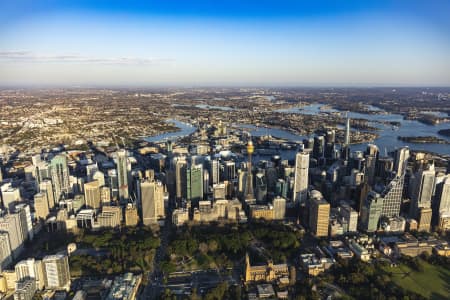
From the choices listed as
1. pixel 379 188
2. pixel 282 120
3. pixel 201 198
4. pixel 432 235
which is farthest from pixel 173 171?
pixel 282 120

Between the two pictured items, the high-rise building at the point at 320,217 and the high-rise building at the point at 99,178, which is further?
the high-rise building at the point at 99,178

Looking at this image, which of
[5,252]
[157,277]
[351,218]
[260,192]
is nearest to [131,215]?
[157,277]

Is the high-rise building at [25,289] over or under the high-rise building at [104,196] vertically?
under

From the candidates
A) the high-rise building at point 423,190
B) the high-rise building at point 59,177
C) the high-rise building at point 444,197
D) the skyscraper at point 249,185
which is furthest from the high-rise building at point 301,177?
the high-rise building at point 59,177

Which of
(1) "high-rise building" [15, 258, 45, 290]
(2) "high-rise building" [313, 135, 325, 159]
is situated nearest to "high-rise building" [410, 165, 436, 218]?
(2) "high-rise building" [313, 135, 325, 159]

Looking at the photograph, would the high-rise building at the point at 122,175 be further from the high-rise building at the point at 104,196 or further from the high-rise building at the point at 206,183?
the high-rise building at the point at 206,183

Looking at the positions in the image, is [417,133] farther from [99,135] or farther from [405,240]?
[99,135]

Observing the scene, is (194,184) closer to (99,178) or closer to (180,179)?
(180,179)
